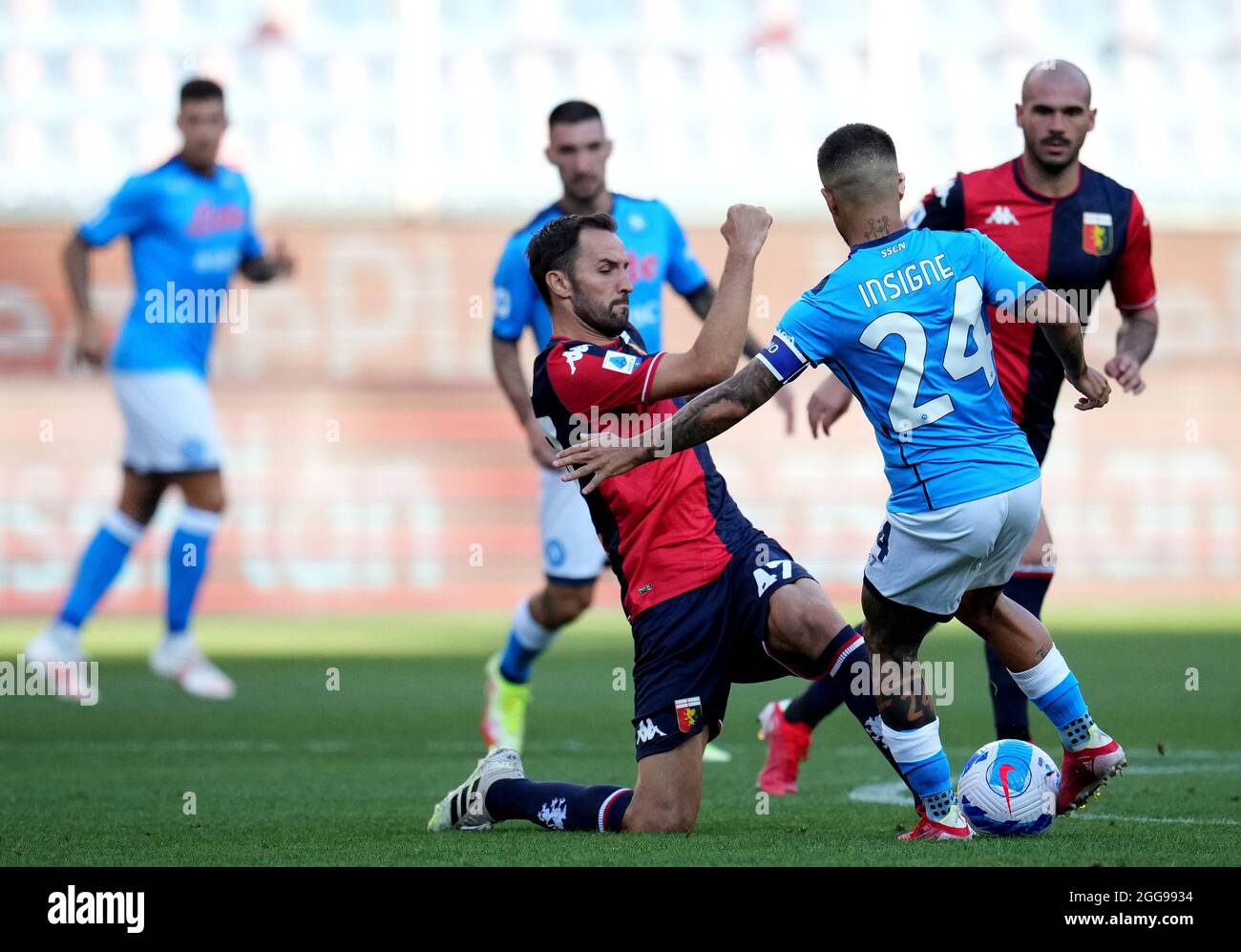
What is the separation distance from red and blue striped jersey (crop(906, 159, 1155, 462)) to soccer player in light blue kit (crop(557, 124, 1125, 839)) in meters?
1.21

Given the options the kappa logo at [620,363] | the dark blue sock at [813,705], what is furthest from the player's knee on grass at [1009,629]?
the kappa logo at [620,363]

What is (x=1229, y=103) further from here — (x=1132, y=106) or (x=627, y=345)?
(x=627, y=345)

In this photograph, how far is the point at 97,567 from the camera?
383 inches

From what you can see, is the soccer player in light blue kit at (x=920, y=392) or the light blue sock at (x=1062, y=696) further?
the light blue sock at (x=1062, y=696)

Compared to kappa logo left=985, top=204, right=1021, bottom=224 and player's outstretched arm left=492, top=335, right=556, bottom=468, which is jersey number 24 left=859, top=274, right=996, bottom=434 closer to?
kappa logo left=985, top=204, right=1021, bottom=224

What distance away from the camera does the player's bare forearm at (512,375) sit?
8102mm

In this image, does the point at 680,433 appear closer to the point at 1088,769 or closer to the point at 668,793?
the point at 668,793

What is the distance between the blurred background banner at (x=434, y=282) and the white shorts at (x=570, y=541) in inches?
305

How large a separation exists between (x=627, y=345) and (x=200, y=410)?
5.00 meters

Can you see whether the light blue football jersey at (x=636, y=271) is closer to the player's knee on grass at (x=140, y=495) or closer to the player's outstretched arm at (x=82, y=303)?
the player's outstretched arm at (x=82, y=303)

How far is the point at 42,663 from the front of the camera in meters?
9.49

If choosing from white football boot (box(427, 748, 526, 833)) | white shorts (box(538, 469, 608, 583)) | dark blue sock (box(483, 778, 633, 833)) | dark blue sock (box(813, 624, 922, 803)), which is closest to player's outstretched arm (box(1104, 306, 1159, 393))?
dark blue sock (box(813, 624, 922, 803))

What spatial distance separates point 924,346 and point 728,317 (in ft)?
1.79
